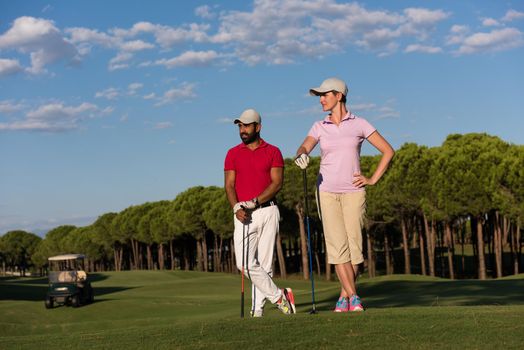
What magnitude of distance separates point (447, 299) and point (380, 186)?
39.3m

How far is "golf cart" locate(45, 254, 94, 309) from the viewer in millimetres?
36781

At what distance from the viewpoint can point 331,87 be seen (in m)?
10.7

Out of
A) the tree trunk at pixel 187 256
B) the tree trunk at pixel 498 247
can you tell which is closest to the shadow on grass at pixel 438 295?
the tree trunk at pixel 498 247

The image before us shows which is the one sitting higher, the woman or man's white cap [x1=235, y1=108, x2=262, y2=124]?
man's white cap [x1=235, y1=108, x2=262, y2=124]

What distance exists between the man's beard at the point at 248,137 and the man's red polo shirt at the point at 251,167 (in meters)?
0.10

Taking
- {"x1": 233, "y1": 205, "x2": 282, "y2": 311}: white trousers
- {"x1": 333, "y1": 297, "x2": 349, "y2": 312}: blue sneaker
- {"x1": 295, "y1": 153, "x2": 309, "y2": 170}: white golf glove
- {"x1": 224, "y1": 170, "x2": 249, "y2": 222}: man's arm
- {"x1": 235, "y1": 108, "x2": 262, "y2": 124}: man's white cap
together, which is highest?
{"x1": 235, "y1": 108, "x2": 262, "y2": 124}: man's white cap

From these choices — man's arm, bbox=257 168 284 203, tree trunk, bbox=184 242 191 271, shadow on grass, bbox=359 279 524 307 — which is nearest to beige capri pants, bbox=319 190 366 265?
man's arm, bbox=257 168 284 203

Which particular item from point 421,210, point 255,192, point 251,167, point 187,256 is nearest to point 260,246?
point 255,192

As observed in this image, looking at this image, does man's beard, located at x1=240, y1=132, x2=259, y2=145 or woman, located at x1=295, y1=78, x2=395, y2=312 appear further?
man's beard, located at x1=240, y1=132, x2=259, y2=145

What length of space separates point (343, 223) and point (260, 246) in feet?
5.06

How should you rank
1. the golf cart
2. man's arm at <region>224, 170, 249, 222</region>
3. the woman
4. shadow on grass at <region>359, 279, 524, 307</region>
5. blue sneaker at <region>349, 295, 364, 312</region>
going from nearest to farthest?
1. the woman
2. blue sneaker at <region>349, 295, 364, 312</region>
3. man's arm at <region>224, 170, 249, 222</region>
4. shadow on grass at <region>359, 279, 524, 307</region>
5. the golf cart

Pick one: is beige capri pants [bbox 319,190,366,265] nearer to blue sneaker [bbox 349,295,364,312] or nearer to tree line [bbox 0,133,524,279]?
blue sneaker [bbox 349,295,364,312]

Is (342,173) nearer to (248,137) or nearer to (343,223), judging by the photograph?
(343,223)

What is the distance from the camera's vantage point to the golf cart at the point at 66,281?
3678cm
